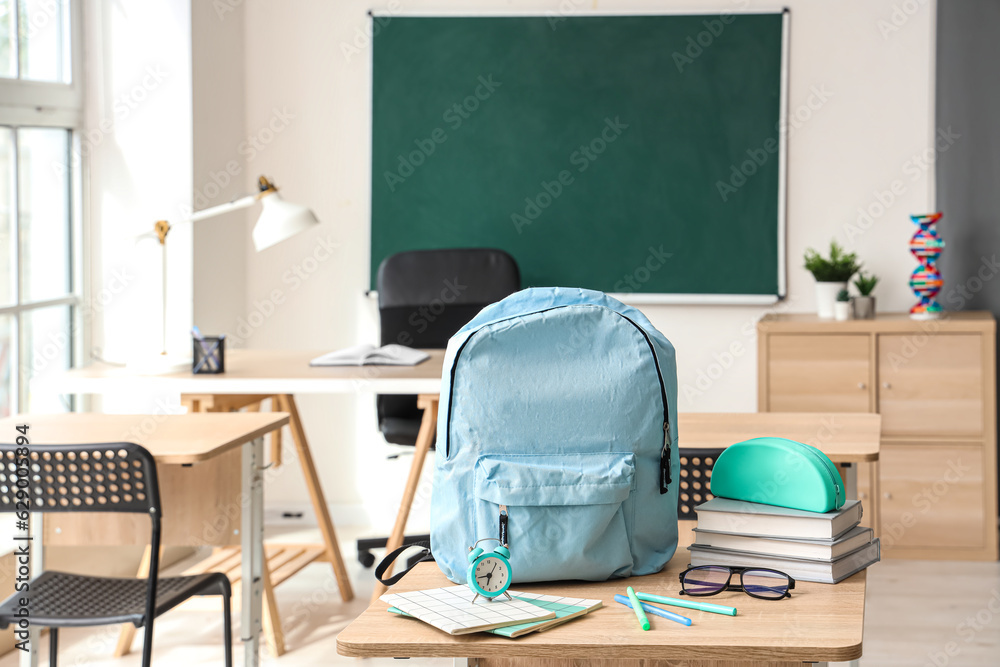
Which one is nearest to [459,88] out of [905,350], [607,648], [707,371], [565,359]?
[707,371]

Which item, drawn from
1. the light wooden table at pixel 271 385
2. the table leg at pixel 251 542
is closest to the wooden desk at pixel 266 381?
the light wooden table at pixel 271 385

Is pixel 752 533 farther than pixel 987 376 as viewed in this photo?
No

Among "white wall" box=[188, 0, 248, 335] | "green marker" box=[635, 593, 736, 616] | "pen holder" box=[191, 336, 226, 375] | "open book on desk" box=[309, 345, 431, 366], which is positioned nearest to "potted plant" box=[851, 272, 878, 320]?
"open book on desk" box=[309, 345, 431, 366]

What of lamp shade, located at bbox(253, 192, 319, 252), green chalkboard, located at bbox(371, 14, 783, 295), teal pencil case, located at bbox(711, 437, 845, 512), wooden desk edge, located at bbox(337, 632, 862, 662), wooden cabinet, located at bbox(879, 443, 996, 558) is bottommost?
wooden cabinet, located at bbox(879, 443, 996, 558)

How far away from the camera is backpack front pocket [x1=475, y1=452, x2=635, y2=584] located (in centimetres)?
113

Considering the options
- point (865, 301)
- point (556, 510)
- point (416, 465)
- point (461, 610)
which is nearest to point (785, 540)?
point (556, 510)

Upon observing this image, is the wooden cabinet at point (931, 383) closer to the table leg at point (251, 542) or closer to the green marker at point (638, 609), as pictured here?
the table leg at point (251, 542)

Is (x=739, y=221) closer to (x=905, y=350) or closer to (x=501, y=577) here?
(x=905, y=350)

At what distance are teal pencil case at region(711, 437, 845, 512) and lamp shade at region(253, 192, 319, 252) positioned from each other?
1969 mm

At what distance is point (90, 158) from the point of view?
3.65m

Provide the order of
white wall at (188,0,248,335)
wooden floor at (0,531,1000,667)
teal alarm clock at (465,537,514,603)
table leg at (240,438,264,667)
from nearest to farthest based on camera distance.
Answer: teal alarm clock at (465,537,514,603) < table leg at (240,438,264,667) < wooden floor at (0,531,1000,667) < white wall at (188,0,248,335)

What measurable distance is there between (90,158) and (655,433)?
3.10 meters

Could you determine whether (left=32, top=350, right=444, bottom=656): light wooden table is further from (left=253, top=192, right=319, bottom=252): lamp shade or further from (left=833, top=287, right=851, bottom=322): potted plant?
(left=833, top=287, right=851, bottom=322): potted plant

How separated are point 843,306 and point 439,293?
152 centimetres
